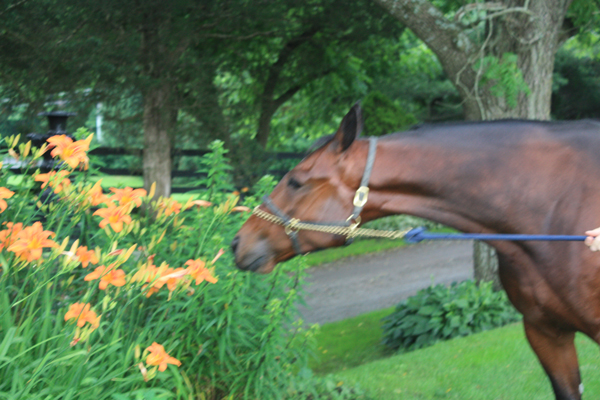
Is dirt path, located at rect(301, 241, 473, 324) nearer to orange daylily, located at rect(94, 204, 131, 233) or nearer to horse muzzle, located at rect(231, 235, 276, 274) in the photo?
horse muzzle, located at rect(231, 235, 276, 274)

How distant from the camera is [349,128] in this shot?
8.27 feet

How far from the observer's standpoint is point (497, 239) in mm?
2566

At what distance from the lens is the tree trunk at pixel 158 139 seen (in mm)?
9852

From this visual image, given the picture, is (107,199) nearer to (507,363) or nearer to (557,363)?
(557,363)

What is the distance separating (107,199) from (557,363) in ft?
8.02

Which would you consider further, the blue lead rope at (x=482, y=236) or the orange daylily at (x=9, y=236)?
the orange daylily at (x=9, y=236)

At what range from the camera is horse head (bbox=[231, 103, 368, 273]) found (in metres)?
2.56

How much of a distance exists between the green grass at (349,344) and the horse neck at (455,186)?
3303mm

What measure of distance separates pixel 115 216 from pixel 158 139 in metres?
8.14

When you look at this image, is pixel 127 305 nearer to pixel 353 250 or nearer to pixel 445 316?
pixel 445 316

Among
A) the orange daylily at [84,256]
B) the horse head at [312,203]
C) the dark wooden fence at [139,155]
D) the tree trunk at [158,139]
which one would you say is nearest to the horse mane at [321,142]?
the horse head at [312,203]

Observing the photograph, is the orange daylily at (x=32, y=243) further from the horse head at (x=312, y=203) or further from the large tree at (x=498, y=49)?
the large tree at (x=498, y=49)

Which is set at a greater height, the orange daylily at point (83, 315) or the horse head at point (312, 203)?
the horse head at point (312, 203)

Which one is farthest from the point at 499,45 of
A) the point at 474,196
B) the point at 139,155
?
the point at 139,155
